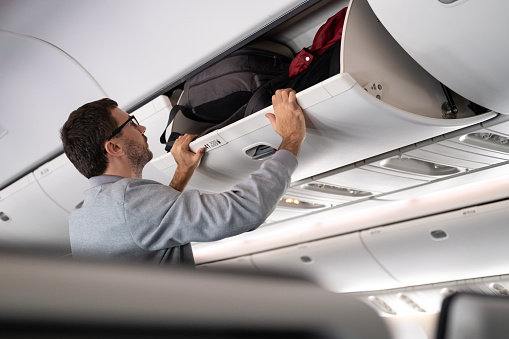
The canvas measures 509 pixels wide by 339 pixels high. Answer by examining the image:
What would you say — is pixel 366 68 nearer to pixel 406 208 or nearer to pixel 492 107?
pixel 492 107

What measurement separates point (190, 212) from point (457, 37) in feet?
3.56

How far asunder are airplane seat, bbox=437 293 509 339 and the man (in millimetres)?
1512

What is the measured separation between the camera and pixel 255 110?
2.57 m

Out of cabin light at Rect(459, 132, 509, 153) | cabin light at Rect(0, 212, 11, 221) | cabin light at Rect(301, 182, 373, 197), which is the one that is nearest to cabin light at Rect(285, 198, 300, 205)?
cabin light at Rect(301, 182, 373, 197)

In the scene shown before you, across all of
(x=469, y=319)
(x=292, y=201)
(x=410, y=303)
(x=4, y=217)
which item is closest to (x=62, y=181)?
(x=4, y=217)

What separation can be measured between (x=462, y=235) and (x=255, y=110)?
2.61m

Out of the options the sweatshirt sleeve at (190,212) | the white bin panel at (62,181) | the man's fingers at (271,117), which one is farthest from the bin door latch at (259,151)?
the white bin panel at (62,181)

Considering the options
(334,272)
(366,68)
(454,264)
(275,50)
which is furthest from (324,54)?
(334,272)

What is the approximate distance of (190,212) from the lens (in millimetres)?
1886

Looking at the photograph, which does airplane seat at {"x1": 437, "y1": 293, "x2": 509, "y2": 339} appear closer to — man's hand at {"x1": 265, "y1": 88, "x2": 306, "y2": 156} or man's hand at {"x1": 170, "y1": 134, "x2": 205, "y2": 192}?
man's hand at {"x1": 265, "y1": 88, "x2": 306, "y2": 156}

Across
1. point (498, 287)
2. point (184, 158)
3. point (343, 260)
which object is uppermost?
point (184, 158)

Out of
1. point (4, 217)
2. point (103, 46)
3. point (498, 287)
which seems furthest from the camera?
point (4, 217)

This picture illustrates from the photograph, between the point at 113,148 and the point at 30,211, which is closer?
the point at 113,148

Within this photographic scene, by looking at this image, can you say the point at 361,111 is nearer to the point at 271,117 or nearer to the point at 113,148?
the point at 271,117
